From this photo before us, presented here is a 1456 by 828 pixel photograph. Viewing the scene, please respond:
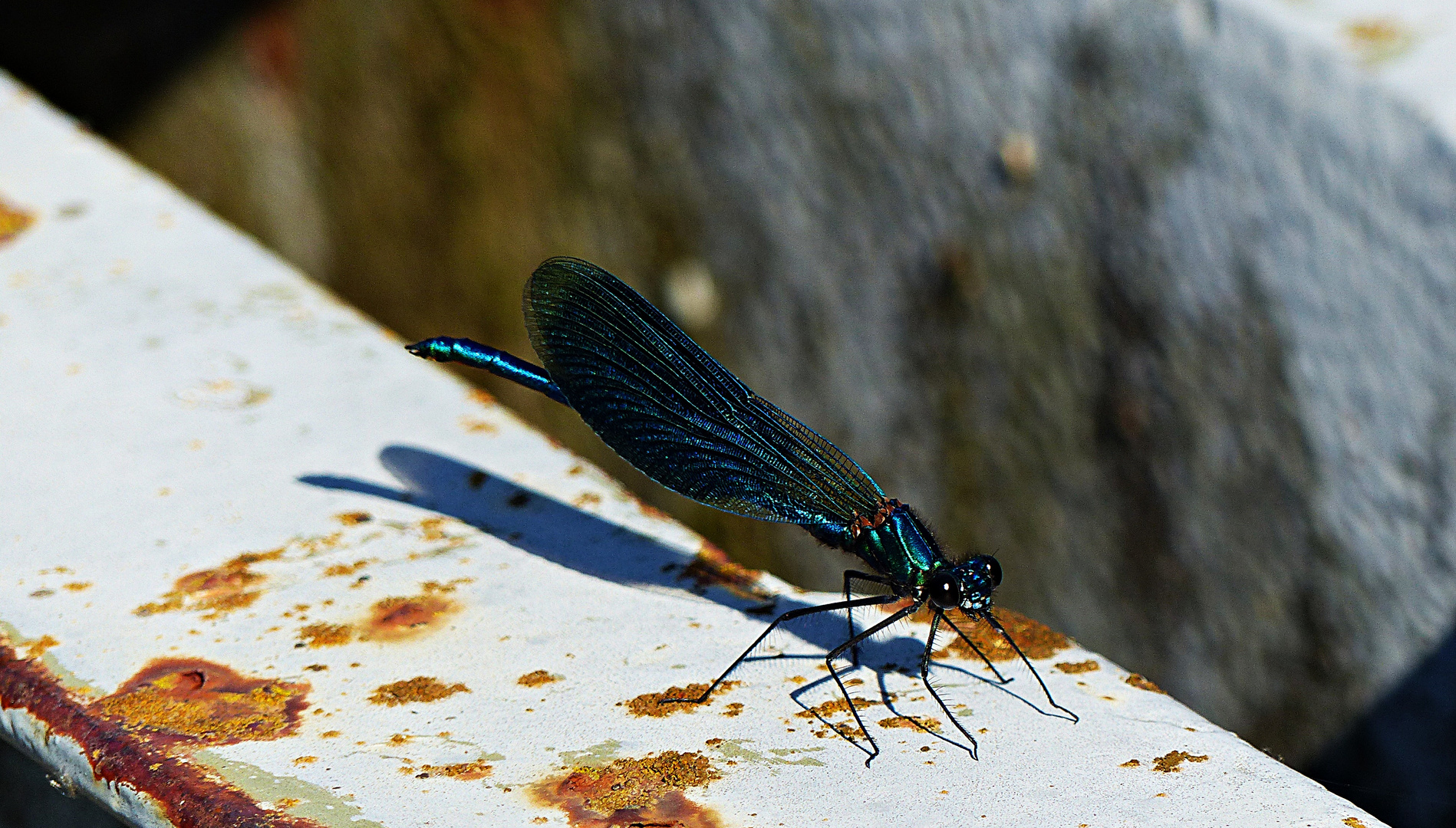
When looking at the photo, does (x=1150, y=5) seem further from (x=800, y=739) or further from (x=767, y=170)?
(x=800, y=739)

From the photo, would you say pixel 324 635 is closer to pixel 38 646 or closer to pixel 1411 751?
pixel 38 646

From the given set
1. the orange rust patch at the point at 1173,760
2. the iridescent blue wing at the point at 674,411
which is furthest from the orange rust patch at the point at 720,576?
the orange rust patch at the point at 1173,760

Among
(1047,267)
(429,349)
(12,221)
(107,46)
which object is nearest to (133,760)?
(429,349)

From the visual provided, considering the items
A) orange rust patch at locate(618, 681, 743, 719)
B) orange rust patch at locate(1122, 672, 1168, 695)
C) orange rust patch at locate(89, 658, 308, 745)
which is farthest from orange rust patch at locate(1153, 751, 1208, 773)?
orange rust patch at locate(89, 658, 308, 745)

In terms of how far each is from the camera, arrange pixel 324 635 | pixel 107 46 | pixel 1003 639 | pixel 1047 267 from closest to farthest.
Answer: pixel 324 635
pixel 1003 639
pixel 1047 267
pixel 107 46

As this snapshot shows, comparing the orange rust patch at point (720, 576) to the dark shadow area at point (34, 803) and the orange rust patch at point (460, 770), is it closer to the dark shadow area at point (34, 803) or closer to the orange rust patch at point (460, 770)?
the orange rust patch at point (460, 770)

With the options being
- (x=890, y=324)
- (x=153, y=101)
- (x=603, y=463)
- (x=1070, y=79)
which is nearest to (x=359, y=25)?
(x=153, y=101)
